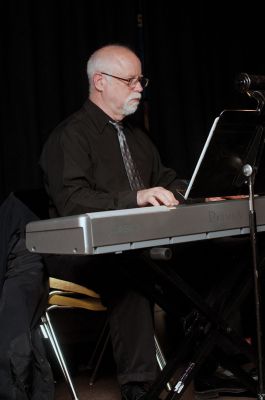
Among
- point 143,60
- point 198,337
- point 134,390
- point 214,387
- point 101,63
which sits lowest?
point 214,387

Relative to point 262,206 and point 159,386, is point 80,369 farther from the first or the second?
point 262,206

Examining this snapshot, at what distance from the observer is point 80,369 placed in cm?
293

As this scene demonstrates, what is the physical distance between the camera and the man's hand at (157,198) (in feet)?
5.72

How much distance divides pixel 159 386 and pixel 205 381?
0.56 meters

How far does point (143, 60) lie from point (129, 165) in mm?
1314

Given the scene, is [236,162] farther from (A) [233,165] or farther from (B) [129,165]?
(B) [129,165]

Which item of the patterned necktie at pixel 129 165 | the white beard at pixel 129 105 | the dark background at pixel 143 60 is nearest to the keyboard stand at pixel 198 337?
the patterned necktie at pixel 129 165

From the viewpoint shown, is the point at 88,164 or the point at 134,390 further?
the point at 88,164

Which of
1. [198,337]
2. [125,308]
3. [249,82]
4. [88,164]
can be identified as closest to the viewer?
[249,82]

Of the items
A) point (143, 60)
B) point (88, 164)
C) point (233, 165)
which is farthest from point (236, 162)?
point (143, 60)

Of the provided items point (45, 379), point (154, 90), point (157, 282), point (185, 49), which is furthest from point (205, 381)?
point (185, 49)

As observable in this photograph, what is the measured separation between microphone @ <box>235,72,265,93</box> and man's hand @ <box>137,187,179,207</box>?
0.36 metres

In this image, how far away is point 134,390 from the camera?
81.0 inches

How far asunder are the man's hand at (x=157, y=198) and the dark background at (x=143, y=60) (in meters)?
1.47
